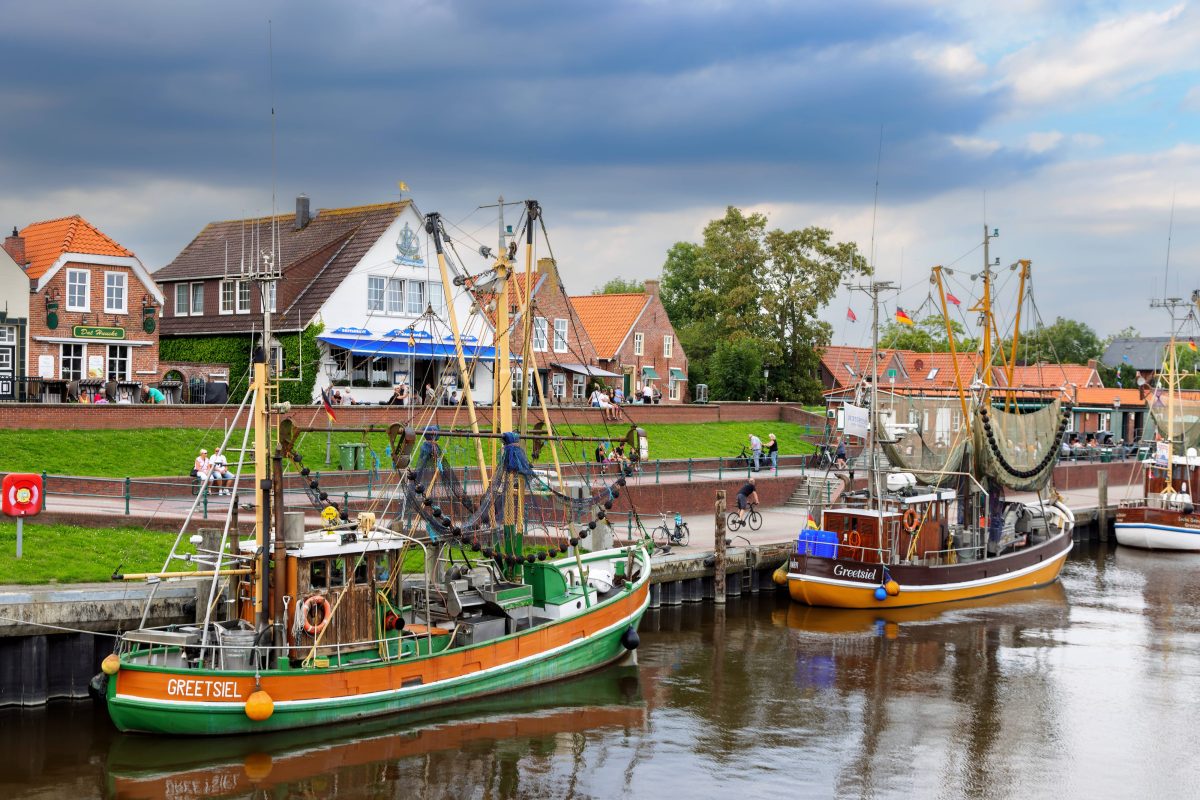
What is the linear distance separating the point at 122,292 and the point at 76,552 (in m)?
23.1

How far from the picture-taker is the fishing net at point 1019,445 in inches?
1480

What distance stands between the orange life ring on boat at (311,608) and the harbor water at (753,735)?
1.71 metres

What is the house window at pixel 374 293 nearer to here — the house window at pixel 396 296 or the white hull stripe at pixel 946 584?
the house window at pixel 396 296

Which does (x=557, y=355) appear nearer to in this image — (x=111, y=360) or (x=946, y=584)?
(x=111, y=360)

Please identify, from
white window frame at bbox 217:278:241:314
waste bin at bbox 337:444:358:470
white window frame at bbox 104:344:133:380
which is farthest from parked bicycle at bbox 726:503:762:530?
white window frame at bbox 217:278:241:314

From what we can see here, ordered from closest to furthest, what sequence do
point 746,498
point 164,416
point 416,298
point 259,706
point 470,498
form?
point 259,706, point 470,498, point 746,498, point 164,416, point 416,298

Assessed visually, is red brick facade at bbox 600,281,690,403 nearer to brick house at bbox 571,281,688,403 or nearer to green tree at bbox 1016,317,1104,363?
brick house at bbox 571,281,688,403

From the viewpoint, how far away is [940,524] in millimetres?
35375

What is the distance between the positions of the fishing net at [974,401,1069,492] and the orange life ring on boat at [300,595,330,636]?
23.6 metres

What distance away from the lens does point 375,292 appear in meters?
52.2

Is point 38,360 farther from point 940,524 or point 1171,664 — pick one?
point 1171,664

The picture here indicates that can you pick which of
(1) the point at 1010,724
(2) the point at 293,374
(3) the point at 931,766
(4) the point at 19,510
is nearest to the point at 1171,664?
(1) the point at 1010,724

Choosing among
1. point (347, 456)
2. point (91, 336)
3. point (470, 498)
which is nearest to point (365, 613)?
point (470, 498)

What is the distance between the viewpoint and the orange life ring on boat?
20.7 meters
